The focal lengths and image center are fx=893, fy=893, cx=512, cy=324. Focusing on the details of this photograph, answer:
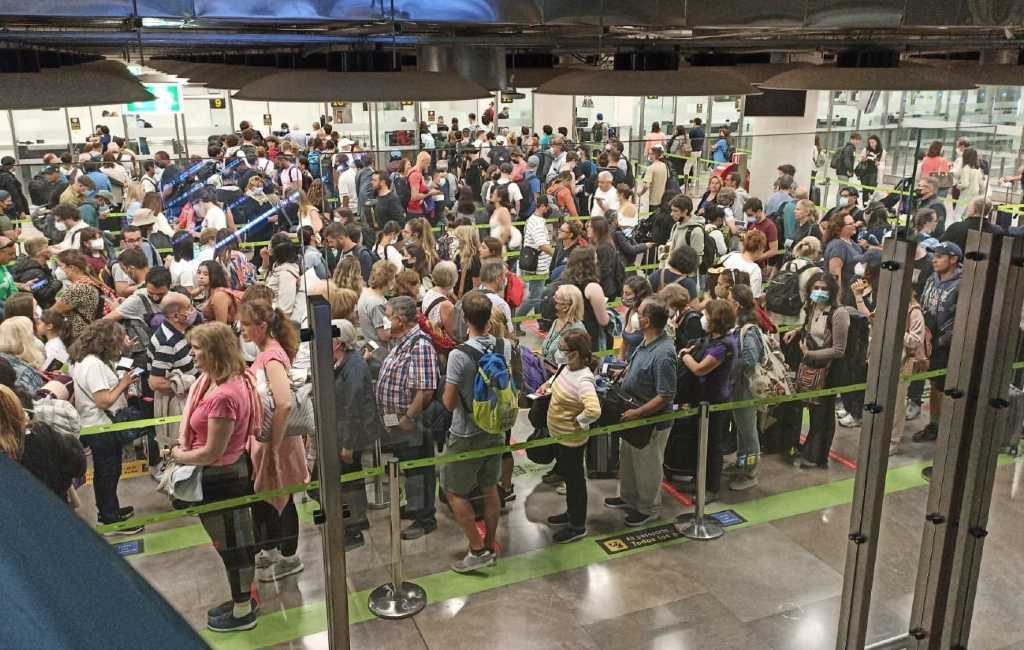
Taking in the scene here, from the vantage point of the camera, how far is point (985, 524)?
3209 mm

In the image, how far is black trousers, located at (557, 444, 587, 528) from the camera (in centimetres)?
593

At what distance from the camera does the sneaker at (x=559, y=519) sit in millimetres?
6113

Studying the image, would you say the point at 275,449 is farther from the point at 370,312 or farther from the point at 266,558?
the point at 266,558

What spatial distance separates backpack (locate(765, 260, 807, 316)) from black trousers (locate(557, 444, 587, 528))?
162cm

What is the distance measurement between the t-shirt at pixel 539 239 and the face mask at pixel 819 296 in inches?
85.3

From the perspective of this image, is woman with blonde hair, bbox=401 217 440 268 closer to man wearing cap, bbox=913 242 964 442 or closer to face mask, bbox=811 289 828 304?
face mask, bbox=811 289 828 304

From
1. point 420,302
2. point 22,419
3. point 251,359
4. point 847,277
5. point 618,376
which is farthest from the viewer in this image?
point 618,376

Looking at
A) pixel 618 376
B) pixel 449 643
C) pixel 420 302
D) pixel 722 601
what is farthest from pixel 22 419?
pixel 722 601

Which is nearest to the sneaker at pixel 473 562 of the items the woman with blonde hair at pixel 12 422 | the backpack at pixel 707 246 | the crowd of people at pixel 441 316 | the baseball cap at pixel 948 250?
the crowd of people at pixel 441 316

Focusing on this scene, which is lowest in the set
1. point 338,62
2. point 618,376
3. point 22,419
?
point 618,376

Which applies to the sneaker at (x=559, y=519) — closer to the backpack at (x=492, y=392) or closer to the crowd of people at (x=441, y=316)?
the crowd of people at (x=441, y=316)

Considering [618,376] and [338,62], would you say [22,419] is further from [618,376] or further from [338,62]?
[618,376]

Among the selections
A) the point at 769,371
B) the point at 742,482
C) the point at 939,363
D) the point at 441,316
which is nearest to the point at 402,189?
the point at 441,316

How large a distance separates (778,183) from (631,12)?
4.44ft
